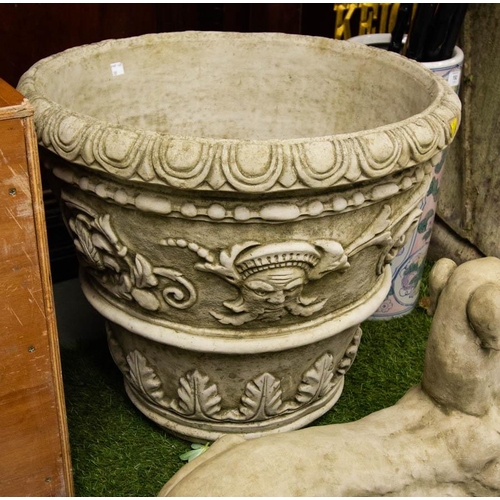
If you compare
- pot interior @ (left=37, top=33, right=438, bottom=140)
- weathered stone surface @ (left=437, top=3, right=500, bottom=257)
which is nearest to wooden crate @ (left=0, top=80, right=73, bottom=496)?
pot interior @ (left=37, top=33, right=438, bottom=140)

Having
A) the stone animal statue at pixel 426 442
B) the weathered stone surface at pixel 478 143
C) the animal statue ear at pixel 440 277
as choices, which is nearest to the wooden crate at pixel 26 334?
the stone animal statue at pixel 426 442

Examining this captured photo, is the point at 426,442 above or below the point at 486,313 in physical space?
below

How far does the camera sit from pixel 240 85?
79.1 inches

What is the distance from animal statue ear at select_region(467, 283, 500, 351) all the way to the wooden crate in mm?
726

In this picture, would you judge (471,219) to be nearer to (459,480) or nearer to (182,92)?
(182,92)

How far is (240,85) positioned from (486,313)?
1.03 meters

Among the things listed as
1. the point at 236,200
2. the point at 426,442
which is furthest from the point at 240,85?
the point at 426,442

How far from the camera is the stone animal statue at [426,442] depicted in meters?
1.22

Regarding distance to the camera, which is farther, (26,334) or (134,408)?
(134,408)

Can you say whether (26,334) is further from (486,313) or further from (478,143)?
(478,143)

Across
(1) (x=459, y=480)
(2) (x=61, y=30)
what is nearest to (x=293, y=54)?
(2) (x=61, y=30)

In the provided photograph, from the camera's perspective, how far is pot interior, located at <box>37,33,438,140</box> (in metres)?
1.82

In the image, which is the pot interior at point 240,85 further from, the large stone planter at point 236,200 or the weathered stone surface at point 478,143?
the weathered stone surface at point 478,143

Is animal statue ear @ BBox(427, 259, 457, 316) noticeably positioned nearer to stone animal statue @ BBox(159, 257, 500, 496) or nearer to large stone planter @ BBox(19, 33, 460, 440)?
stone animal statue @ BBox(159, 257, 500, 496)
